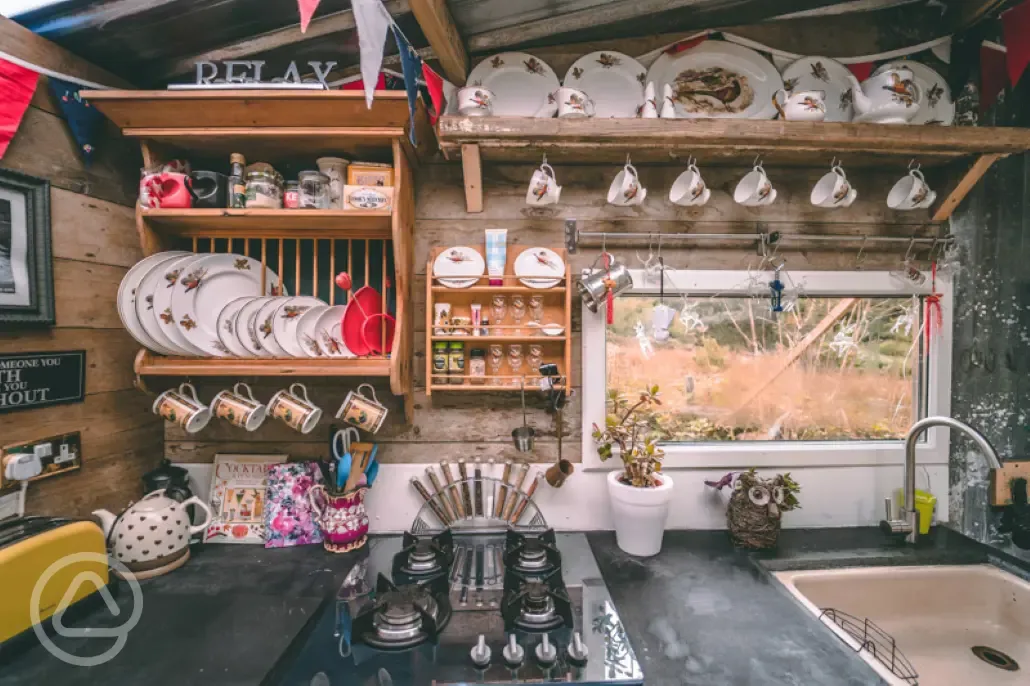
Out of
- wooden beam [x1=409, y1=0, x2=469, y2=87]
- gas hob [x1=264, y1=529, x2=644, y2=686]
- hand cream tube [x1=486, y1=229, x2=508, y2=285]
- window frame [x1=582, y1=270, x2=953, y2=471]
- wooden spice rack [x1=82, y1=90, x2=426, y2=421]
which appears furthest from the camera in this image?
window frame [x1=582, y1=270, x2=953, y2=471]

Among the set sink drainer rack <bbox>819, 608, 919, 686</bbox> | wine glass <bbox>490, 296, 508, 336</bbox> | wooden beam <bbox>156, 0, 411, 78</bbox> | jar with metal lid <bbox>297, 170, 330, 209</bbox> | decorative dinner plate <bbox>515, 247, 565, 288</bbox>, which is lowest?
sink drainer rack <bbox>819, 608, 919, 686</bbox>

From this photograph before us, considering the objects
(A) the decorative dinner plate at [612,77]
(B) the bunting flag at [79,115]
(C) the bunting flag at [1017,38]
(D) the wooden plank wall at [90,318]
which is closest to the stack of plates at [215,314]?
(D) the wooden plank wall at [90,318]

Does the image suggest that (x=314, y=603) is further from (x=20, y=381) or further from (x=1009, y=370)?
(x=1009, y=370)

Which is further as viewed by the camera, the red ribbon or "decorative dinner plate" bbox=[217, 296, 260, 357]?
the red ribbon

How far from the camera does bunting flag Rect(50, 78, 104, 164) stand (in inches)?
47.5

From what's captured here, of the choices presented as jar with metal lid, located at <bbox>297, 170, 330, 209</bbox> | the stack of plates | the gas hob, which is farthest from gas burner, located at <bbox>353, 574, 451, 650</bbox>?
jar with metal lid, located at <bbox>297, 170, 330, 209</bbox>

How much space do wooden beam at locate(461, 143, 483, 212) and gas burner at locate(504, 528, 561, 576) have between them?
103 cm

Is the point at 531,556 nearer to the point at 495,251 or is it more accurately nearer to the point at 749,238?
the point at 495,251

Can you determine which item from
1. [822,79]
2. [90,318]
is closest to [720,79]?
[822,79]

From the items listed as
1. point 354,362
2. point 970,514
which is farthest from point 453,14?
point 970,514

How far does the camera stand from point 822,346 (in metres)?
Result: 1.63

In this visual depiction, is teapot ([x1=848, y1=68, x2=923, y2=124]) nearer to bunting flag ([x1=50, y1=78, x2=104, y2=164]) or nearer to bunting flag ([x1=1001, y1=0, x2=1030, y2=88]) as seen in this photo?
bunting flag ([x1=1001, y1=0, x2=1030, y2=88])

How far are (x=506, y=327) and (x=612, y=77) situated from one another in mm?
847

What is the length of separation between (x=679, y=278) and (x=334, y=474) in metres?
1.24
